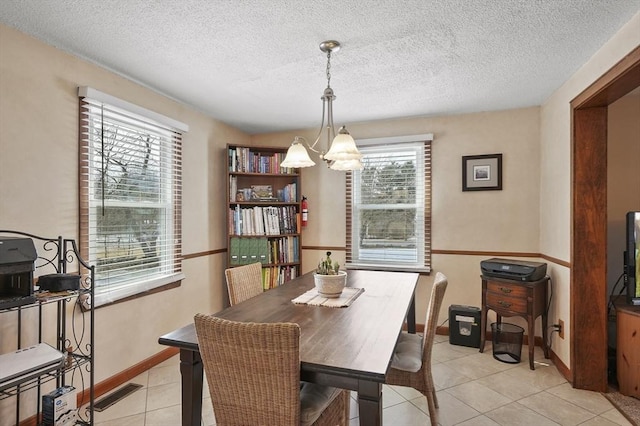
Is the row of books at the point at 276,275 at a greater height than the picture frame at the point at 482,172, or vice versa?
the picture frame at the point at 482,172

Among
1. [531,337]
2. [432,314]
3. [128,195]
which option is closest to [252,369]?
[432,314]

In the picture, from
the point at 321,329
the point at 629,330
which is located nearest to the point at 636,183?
the point at 629,330

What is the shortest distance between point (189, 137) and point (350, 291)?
2264 mm

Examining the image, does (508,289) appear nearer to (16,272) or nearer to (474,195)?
(474,195)

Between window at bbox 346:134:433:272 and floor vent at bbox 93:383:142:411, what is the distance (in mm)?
2432

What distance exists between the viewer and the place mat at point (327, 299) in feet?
6.73

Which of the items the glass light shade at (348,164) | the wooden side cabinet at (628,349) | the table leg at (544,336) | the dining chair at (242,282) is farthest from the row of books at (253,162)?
the wooden side cabinet at (628,349)

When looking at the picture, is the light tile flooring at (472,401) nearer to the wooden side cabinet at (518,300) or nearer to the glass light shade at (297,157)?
the wooden side cabinet at (518,300)

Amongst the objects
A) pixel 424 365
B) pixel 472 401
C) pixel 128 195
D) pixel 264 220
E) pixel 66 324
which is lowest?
pixel 472 401

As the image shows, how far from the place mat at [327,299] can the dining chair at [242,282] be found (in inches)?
19.5

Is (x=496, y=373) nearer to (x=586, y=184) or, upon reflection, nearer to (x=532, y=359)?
(x=532, y=359)

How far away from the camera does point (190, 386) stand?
1556mm

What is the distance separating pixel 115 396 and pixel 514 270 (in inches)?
131

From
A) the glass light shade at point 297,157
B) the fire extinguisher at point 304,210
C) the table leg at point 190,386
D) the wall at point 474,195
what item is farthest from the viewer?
the fire extinguisher at point 304,210
